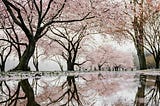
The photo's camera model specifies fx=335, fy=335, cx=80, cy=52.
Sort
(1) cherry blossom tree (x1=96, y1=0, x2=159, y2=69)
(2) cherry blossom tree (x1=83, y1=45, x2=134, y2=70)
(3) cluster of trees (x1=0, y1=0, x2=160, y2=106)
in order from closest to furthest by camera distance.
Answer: (3) cluster of trees (x1=0, y1=0, x2=160, y2=106) → (1) cherry blossom tree (x1=96, y1=0, x2=159, y2=69) → (2) cherry blossom tree (x1=83, y1=45, x2=134, y2=70)

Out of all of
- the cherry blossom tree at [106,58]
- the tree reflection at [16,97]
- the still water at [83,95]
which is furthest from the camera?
the cherry blossom tree at [106,58]

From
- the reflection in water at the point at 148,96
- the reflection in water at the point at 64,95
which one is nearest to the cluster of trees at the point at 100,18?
the reflection in water at the point at 64,95

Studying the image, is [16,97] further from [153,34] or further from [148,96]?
[153,34]

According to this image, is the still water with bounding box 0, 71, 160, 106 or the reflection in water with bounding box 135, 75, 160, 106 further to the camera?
the still water with bounding box 0, 71, 160, 106

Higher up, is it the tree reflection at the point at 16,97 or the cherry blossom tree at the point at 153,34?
the cherry blossom tree at the point at 153,34

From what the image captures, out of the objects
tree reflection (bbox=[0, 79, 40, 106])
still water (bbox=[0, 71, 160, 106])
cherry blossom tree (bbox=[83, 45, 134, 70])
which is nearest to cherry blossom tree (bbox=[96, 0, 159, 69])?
still water (bbox=[0, 71, 160, 106])

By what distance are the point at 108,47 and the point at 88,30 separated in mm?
31335

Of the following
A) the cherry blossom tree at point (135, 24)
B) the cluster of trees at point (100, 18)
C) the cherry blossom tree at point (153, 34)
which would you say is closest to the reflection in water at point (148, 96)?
the cluster of trees at point (100, 18)

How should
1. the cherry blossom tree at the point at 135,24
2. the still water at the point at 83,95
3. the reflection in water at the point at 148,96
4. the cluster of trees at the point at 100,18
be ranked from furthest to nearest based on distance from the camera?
the cherry blossom tree at the point at 135,24, the cluster of trees at the point at 100,18, the still water at the point at 83,95, the reflection in water at the point at 148,96

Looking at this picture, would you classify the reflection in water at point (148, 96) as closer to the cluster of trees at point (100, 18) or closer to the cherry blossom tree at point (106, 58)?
the cluster of trees at point (100, 18)

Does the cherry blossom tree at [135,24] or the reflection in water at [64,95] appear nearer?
the reflection in water at [64,95]

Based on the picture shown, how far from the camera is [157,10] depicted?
30.9 meters

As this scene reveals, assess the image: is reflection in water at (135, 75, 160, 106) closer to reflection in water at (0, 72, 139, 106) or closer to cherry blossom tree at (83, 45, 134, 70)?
reflection in water at (0, 72, 139, 106)

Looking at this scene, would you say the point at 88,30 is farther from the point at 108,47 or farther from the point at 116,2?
the point at 108,47
